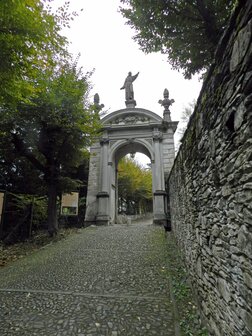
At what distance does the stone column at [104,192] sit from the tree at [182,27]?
6.51 meters

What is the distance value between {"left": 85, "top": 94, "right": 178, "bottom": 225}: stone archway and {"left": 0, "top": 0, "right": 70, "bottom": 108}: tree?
7418 mm

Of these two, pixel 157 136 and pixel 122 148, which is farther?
pixel 122 148

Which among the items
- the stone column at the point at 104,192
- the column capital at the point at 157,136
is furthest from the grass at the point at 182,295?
the column capital at the point at 157,136

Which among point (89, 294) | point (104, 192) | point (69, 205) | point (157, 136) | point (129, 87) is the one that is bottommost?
point (89, 294)

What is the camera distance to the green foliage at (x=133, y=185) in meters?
20.1

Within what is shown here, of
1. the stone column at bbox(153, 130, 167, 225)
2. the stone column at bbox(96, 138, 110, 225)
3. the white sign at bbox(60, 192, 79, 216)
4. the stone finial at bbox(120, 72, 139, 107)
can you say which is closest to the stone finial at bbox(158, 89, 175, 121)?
the stone column at bbox(153, 130, 167, 225)

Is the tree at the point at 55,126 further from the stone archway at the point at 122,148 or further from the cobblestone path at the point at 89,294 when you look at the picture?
the cobblestone path at the point at 89,294

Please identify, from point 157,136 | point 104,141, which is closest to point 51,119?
point 104,141

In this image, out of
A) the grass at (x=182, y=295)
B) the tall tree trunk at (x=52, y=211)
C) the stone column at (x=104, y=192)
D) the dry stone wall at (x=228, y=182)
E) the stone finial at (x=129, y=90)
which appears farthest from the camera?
the stone finial at (x=129, y=90)

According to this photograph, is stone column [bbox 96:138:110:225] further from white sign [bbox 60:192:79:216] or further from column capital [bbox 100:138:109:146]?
white sign [bbox 60:192:79:216]

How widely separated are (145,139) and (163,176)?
102 inches

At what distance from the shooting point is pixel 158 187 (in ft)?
38.2

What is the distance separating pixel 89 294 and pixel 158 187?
8.52 m

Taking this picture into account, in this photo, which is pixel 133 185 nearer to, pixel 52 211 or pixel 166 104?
pixel 166 104
